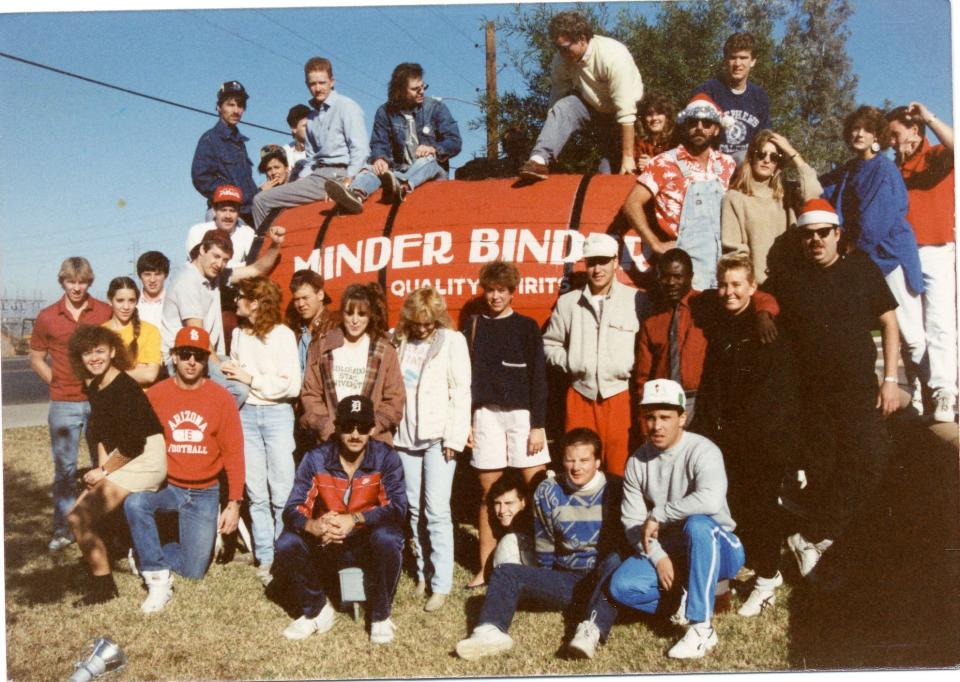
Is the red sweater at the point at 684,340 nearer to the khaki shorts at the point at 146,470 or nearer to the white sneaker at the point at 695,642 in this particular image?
the white sneaker at the point at 695,642

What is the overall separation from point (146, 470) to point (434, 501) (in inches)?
68.1

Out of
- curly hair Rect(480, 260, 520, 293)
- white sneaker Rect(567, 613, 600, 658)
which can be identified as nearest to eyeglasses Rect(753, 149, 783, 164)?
curly hair Rect(480, 260, 520, 293)

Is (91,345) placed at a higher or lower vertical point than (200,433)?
higher

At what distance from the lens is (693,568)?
3836mm

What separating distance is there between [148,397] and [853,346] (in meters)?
3.94

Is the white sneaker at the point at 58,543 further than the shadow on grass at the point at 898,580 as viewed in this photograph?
Yes

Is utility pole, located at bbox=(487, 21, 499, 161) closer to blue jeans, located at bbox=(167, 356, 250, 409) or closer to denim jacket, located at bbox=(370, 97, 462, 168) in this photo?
denim jacket, located at bbox=(370, 97, 462, 168)

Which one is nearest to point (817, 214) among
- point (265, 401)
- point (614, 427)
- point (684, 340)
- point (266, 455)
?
point (684, 340)

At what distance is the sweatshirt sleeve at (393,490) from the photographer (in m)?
4.21

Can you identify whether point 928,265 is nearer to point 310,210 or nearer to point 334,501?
point 334,501

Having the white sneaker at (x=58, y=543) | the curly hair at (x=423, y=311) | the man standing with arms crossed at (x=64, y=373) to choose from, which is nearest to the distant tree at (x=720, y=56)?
the curly hair at (x=423, y=311)

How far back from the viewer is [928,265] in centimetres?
441

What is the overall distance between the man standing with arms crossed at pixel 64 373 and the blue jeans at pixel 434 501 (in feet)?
6.43

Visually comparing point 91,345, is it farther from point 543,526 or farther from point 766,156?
point 766,156
